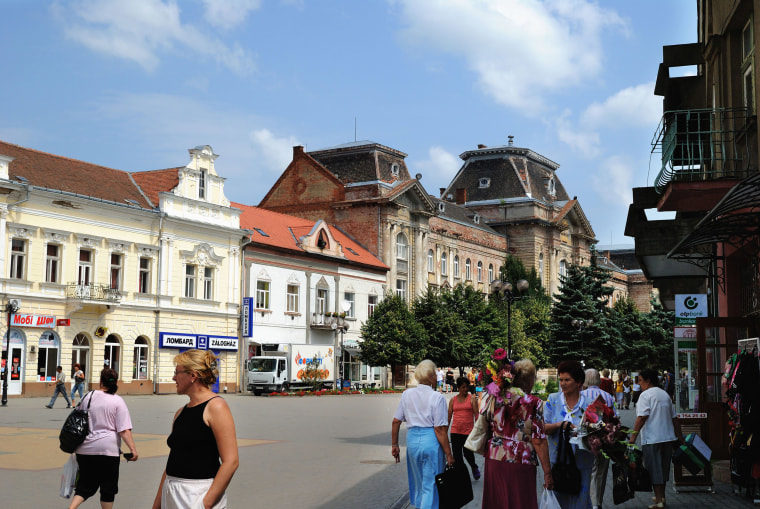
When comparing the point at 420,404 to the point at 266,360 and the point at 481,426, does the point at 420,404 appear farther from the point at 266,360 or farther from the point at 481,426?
the point at 266,360

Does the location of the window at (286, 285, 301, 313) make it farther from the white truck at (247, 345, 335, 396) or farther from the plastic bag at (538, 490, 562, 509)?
the plastic bag at (538, 490, 562, 509)

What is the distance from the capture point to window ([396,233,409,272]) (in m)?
68.7

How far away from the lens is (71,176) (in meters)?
44.6

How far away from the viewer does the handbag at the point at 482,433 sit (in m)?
7.94

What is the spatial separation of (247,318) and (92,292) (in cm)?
1080

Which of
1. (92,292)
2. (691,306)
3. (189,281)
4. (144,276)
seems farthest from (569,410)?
(189,281)

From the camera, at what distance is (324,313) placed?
58969 millimetres

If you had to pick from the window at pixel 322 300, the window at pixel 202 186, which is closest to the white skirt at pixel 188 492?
the window at pixel 202 186

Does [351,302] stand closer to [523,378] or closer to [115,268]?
[115,268]

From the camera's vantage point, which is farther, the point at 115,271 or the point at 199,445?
the point at 115,271

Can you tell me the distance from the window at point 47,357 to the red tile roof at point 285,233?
48.3 feet

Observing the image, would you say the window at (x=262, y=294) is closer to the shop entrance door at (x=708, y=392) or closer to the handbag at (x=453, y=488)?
the shop entrance door at (x=708, y=392)

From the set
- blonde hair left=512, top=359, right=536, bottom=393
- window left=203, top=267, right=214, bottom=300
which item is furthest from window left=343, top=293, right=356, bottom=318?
blonde hair left=512, top=359, right=536, bottom=393

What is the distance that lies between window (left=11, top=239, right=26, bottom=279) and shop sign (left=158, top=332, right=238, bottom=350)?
834 centimetres
